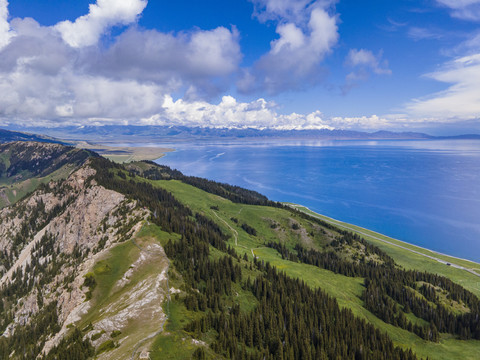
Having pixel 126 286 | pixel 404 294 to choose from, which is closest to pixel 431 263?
pixel 404 294

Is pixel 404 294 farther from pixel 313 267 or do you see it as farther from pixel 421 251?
pixel 421 251

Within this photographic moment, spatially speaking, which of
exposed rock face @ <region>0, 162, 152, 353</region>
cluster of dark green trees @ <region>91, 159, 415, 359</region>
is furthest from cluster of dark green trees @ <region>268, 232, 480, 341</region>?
exposed rock face @ <region>0, 162, 152, 353</region>

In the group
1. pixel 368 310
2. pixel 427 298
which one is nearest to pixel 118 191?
pixel 368 310

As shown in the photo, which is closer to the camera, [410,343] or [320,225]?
[410,343]

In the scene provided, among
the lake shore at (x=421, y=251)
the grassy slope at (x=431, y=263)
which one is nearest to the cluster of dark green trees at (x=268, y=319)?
the grassy slope at (x=431, y=263)

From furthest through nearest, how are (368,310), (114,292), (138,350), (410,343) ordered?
1. (368,310)
2. (410,343)
3. (114,292)
4. (138,350)

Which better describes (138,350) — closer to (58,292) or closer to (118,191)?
(58,292)
